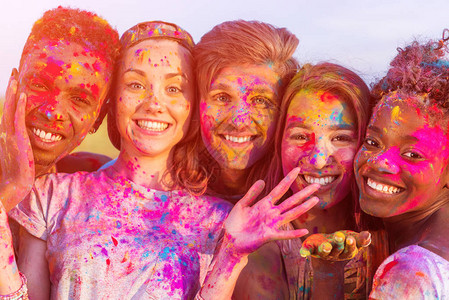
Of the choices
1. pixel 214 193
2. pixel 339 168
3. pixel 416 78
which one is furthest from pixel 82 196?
pixel 416 78

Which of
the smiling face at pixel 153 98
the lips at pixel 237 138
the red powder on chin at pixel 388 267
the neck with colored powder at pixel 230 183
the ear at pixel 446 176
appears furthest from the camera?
the neck with colored powder at pixel 230 183

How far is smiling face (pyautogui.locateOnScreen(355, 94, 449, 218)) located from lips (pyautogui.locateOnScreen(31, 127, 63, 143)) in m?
1.98

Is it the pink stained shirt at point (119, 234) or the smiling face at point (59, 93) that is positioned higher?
the smiling face at point (59, 93)

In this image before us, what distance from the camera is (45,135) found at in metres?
3.62

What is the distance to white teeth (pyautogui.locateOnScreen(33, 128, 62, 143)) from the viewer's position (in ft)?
11.8

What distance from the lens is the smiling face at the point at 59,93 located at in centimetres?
360

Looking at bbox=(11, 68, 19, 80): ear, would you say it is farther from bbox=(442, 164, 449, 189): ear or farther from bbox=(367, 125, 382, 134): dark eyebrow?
bbox=(442, 164, 449, 189): ear

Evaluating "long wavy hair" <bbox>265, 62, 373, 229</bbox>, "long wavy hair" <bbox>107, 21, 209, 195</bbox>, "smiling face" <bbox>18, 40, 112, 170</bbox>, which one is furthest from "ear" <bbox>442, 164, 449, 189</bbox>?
"smiling face" <bbox>18, 40, 112, 170</bbox>

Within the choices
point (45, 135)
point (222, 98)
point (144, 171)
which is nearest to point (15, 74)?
point (45, 135)

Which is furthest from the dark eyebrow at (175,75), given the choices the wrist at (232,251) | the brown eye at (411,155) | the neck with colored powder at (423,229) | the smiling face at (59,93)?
the neck with colored powder at (423,229)

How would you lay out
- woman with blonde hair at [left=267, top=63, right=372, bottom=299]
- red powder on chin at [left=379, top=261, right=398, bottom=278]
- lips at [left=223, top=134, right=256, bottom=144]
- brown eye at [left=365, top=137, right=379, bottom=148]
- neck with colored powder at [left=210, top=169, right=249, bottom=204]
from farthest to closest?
neck with colored powder at [left=210, top=169, right=249, bottom=204] → lips at [left=223, top=134, right=256, bottom=144] → woman with blonde hair at [left=267, top=63, right=372, bottom=299] → brown eye at [left=365, top=137, right=379, bottom=148] → red powder on chin at [left=379, top=261, right=398, bottom=278]

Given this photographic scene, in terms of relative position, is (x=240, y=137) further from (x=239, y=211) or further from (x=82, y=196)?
(x=82, y=196)

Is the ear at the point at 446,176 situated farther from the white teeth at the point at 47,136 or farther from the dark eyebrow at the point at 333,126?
the white teeth at the point at 47,136

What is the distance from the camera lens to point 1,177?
144 inches
